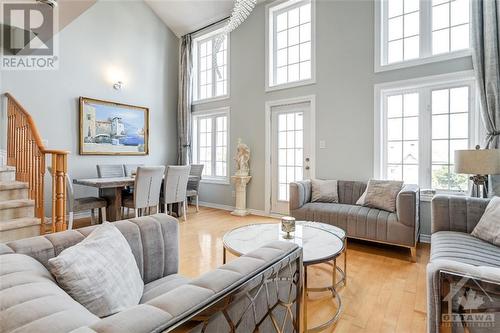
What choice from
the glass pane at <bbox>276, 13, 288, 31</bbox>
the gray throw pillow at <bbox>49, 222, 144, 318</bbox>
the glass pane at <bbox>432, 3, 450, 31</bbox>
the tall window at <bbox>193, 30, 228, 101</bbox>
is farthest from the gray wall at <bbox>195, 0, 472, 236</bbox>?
the gray throw pillow at <bbox>49, 222, 144, 318</bbox>

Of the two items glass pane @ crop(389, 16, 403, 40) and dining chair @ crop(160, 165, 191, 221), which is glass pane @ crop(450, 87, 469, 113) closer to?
glass pane @ crop(389, 16, 403, 40)

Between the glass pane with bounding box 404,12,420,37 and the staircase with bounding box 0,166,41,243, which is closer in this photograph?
the staircase with bounding box 0,166,41,243

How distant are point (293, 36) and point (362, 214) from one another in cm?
335

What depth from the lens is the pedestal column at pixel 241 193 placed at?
512 centimetres

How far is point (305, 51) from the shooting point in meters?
4.65

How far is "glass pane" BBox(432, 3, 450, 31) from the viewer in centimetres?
344

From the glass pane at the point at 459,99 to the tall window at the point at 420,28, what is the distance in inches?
19.8

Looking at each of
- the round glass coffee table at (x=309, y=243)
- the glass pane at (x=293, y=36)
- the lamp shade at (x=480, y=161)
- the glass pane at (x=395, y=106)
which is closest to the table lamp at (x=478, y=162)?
the lamp shade at (x=480, y=161)

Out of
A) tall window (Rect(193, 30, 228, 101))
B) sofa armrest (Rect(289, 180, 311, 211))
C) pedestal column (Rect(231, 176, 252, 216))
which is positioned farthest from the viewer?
tall window (Rect(193, 30, 228, 101))

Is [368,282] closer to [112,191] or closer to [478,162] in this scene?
[478,162]

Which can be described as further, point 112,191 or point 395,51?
point 112,191

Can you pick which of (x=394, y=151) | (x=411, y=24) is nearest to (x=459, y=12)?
(x=411, y=24)

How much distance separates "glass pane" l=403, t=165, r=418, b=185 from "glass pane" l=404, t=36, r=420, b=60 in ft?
4.89

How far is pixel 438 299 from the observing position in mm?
1180
